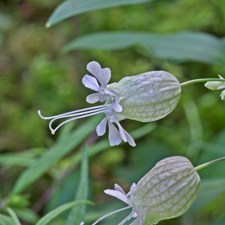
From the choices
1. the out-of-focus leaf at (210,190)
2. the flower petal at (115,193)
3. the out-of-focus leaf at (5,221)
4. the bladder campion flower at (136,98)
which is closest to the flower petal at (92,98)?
the bladder campion flower at (136,98)

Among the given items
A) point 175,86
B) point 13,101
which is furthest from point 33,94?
point 175,86

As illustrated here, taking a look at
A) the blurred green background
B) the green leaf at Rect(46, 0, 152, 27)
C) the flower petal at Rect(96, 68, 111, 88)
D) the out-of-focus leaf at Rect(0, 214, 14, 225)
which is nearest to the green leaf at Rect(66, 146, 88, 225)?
the out-of-focus leaf at Rect(0, 214, 14, 225)

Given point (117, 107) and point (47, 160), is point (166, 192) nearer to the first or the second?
point (117, 107)

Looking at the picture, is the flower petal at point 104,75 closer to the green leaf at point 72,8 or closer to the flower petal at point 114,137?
→ the flower petal at point 114,137

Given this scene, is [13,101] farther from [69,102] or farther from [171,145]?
[171,145]

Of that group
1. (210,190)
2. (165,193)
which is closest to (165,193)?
(165,193)

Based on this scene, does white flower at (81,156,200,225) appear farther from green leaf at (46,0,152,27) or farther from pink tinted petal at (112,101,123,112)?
green leaf at (46,0,152,27)
